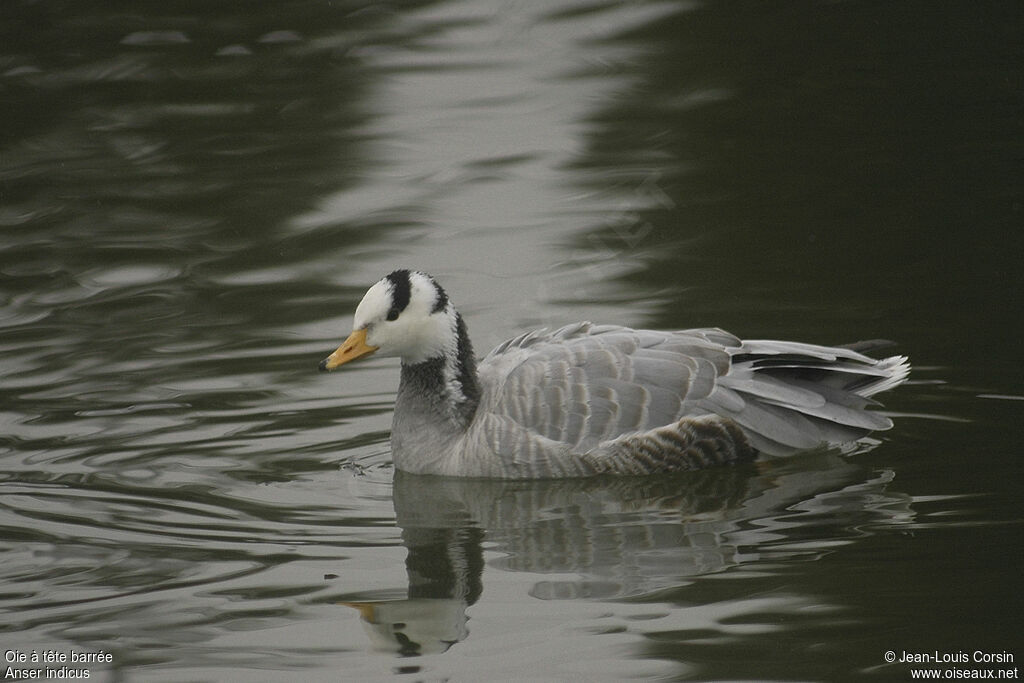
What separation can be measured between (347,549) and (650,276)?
5.28 metres

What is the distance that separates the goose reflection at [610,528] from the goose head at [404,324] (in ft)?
2.81

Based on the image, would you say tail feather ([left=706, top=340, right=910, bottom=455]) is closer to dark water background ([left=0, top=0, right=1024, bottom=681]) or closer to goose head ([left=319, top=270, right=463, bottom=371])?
dark water background ([left=0, top=0, right=1024, bottom=681])

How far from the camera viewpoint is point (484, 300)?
1309 cm

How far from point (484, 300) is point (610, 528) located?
15.1 ft

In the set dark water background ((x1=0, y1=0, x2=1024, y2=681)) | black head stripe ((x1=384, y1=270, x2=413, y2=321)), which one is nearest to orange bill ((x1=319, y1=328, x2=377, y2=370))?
black head stripe ((x1=384, y1=270, x2=413, y2=321))

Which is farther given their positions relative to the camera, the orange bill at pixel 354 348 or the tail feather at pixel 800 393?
the orange bill at pixel 354 348

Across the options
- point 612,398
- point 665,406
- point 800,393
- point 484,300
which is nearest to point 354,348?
point 612,398

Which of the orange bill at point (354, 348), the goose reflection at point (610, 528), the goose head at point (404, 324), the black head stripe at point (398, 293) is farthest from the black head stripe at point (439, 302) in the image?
the goose reflection at point (610, 528)

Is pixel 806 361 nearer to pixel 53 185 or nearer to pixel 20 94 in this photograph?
pixel 53 185

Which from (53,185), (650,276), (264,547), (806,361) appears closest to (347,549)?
(264,547)

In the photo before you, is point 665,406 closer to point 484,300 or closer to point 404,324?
point 404,324

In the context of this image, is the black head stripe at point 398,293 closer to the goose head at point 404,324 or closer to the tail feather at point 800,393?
the goose head at point 404,324

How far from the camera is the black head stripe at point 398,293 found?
32.4 feet

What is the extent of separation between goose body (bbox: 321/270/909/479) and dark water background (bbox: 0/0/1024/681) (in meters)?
0.24
